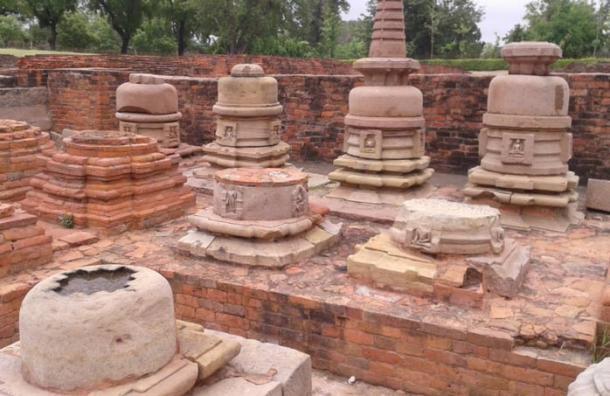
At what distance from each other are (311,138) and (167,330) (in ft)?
23.1

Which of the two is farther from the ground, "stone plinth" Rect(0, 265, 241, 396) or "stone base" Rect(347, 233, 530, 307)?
"stone plinth" Rect(0, 265, 241, 396)

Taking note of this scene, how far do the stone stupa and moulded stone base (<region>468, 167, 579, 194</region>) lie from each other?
0.79 metres

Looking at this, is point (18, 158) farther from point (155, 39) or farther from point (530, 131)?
point (155, 39)

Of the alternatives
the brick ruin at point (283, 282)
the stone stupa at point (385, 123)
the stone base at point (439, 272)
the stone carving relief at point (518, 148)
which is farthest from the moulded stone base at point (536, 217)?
the stone base at point (439, 272)

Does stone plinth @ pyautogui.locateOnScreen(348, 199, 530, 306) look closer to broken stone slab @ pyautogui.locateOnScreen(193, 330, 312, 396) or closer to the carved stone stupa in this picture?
broken stone slab @ pyautogui.locateOnScreen(193, 330, 312, 396)

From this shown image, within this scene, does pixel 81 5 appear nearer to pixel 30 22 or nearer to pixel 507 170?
pixel 30 22

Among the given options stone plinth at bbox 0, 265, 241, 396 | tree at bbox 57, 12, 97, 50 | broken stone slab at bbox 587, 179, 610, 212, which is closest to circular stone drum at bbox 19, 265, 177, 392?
stone plinth at bbox 0, 265, 241, 396

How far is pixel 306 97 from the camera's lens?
30.4 ft

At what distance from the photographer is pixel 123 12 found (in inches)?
1202

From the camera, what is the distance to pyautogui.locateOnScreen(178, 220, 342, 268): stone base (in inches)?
176

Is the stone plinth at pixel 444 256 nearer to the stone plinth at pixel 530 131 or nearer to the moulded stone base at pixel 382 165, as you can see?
the stone plinth at pixel 530 131

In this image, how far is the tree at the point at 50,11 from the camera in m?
29.0

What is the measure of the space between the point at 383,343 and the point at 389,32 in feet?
12.5

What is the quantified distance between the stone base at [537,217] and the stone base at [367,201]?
36.4 inches
